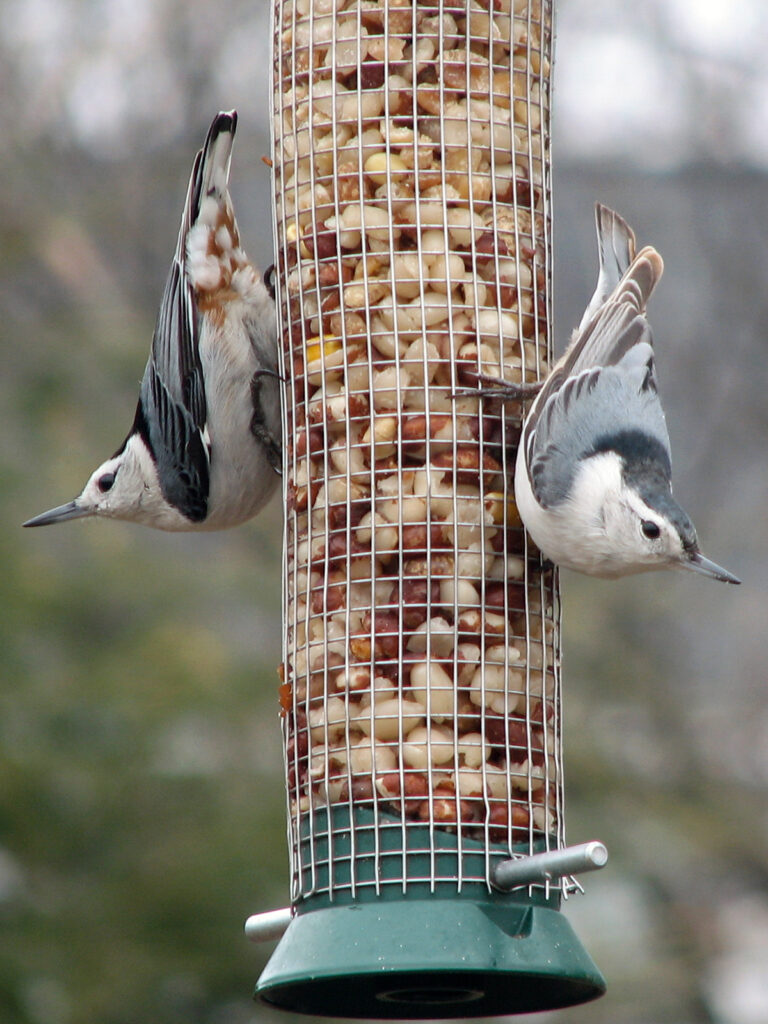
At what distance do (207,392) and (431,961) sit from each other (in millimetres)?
2131

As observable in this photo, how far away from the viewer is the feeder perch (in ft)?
12.6

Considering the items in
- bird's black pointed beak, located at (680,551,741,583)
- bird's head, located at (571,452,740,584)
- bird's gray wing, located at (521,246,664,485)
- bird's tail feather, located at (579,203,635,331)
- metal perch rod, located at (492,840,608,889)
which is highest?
bird's tail feather, located at (579,203,635,331)

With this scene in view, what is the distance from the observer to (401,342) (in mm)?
4098

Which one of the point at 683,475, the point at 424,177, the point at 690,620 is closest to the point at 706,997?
the point at 690,620

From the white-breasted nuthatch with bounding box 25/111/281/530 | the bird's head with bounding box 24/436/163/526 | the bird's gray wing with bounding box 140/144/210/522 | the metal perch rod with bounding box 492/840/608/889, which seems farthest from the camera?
the bird's head with bounding box 24/436/163/526

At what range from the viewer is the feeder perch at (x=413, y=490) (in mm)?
3832

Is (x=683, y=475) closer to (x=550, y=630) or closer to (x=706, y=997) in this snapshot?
(x=706, y=997)

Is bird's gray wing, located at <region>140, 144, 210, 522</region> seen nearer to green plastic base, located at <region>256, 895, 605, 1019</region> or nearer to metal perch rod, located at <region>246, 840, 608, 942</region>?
metal perch rod, located at <region>246, 840, 608, 942</region>

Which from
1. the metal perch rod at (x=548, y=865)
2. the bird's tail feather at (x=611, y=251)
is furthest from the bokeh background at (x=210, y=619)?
the metal perch rod at (x=548, y=865)

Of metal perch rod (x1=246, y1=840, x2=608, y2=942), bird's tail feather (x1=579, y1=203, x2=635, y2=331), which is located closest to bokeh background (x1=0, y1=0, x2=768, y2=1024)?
bird's tail feather (x1=579, y1=203, x2=635, y2=331)

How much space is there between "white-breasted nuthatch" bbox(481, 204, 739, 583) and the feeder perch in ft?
0.58

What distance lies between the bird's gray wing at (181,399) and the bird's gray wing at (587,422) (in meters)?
1.43

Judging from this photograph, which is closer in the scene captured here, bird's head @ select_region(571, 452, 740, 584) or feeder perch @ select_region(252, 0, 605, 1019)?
bird's head @ select_region(571, 452, 740, 584)

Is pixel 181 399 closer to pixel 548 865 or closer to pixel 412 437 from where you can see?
pixel 412 437
